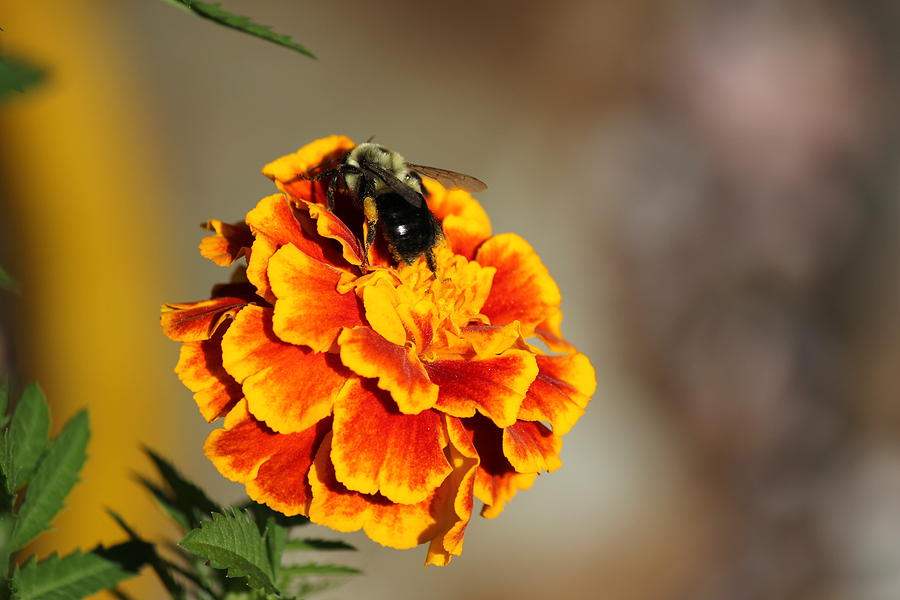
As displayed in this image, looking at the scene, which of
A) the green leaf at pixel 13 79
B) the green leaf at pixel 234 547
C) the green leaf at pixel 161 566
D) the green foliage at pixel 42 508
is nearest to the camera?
the green leaf at pixel 13 79

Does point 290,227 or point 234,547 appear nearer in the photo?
point 234,547

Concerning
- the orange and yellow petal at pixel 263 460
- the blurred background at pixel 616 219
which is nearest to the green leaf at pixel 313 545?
the orange and yellow petal at pixel 263 460

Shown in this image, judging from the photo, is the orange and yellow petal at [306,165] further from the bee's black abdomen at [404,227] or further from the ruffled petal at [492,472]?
the ruffled petal at [492,472]

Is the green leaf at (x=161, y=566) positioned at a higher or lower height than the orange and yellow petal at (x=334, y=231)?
lower

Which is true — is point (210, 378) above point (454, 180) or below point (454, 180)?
below

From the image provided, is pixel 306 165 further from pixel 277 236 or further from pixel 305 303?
pixel 305 303

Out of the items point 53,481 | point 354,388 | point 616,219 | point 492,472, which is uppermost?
point 354,388

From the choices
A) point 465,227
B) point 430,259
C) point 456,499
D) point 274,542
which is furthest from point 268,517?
point 465,227
